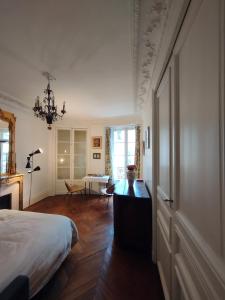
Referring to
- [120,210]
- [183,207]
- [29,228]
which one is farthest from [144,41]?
[29,228]

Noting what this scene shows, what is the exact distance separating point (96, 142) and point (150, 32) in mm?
4355

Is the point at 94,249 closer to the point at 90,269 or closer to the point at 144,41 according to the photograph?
the point at 90,269

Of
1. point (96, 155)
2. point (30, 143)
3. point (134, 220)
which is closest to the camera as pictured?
point (134, 220)

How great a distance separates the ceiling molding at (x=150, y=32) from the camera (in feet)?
4.43

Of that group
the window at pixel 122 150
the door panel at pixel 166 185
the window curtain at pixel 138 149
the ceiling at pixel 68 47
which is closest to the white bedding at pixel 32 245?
A: the door panel at pixel 166 185

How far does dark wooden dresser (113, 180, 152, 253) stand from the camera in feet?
7.79

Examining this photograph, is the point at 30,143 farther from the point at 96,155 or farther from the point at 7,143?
the point at 96,155

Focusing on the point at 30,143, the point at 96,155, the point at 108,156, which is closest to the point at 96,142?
the point at 96,155

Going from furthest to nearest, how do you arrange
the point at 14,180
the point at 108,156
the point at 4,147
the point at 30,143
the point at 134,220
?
the point at 108,156
the point at 30,143
the point at 14,180
the point at 4,147
the point at 134,220

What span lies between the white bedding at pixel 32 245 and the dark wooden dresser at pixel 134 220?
0.76 metres

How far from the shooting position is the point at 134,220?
95.7 inches

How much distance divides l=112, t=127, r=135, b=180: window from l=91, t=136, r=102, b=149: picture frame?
0.46 meters

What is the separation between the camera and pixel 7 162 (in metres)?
3.74

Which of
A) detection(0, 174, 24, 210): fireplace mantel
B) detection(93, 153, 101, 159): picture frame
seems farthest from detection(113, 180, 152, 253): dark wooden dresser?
detection(93, 153, 101, 159): picture frame
